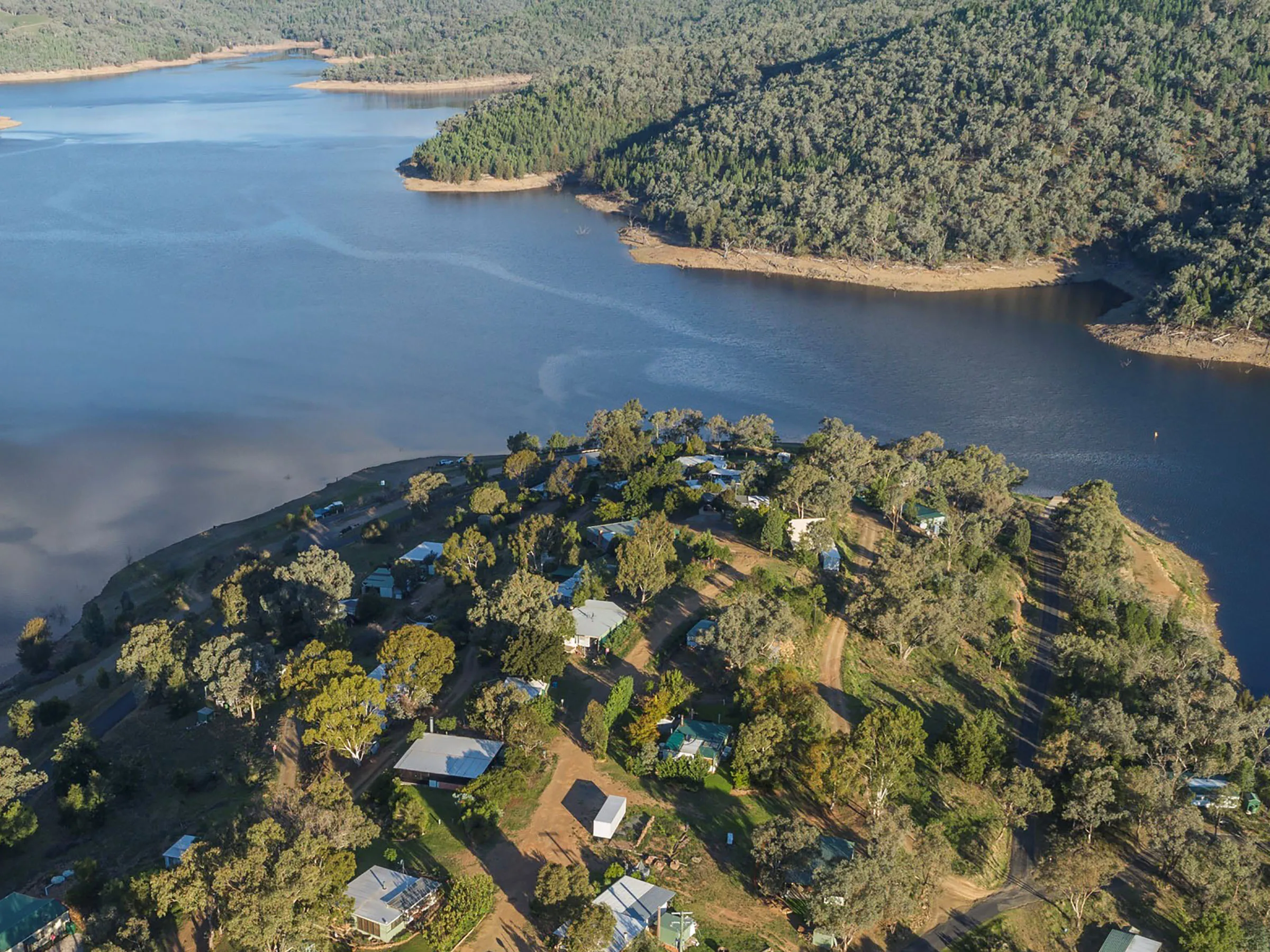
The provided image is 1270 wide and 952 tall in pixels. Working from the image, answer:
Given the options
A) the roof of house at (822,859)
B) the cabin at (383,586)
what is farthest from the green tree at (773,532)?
the roof of house at (822,859)

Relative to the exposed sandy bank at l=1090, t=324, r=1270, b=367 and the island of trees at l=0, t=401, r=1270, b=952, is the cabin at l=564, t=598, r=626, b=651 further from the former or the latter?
the exposed sandy bank at l=1090, t=324, r=1270, b=367

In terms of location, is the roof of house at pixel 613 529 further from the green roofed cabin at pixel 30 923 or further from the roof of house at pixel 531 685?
the green roofed cabin at pixel 30 923

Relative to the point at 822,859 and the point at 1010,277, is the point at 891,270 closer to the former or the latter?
the point at 1010,277

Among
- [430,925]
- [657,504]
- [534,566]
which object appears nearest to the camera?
[430,925]

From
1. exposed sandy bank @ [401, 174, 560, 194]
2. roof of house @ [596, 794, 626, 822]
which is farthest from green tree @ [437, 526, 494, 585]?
exposed sandy bank @ [401, 174, 560, 194]

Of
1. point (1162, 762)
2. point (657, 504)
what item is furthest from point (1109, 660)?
point (657, 504)

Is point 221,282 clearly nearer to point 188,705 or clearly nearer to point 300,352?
point 300,352
